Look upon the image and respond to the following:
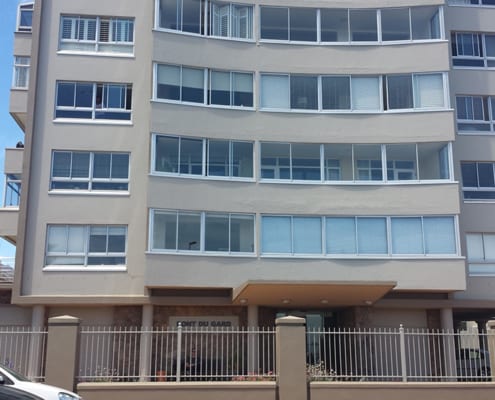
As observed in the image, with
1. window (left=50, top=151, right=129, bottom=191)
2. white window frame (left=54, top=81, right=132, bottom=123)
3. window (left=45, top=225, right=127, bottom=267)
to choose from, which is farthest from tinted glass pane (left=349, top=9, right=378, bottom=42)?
window (left=45, top=225, right=127, bottom=267)

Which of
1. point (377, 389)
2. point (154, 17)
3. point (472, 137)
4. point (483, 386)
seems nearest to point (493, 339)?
point (483, 386)

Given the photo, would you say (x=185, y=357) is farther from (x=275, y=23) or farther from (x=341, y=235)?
(x=275, y=23)

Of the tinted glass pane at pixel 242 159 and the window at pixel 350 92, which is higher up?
the window at pixel 350 92

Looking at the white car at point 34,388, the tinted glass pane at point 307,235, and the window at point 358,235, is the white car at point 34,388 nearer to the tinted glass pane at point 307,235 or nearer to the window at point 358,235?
the window at point 358,235

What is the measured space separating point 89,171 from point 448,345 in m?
13.9

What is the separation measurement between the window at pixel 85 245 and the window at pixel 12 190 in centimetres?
A: 269

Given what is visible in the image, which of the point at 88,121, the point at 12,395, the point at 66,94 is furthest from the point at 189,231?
the point at 12,395

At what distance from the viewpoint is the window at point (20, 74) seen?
79.4 feet

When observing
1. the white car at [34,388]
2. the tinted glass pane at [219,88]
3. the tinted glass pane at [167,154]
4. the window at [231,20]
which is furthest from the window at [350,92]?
the white car at [34,388]

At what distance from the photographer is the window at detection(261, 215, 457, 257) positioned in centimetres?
2156

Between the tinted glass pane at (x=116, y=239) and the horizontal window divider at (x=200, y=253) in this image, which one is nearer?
the horizontal window divider at (x=200, y=253)

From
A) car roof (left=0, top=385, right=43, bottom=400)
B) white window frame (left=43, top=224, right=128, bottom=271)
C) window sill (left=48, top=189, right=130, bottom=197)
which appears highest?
window sill (left=48, top=189, right=130, bottom=197)

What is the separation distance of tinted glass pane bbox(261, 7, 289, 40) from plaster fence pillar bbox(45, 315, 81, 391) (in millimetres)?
14505

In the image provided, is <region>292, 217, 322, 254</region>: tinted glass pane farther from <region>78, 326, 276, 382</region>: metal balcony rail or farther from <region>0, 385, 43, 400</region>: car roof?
<region>0, 385, 43, 400</region>: car roof
